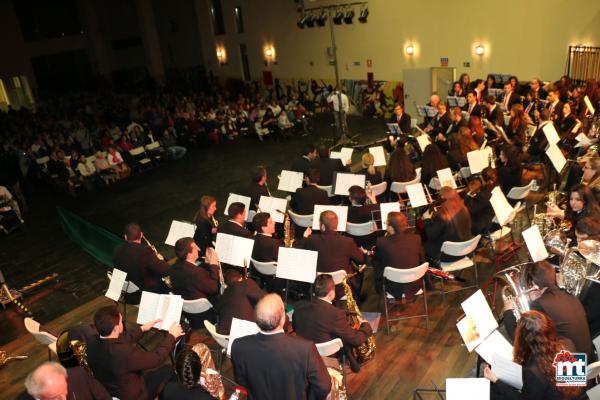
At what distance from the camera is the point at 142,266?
5.63 meters

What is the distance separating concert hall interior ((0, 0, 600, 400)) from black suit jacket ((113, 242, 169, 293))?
0.03 metres

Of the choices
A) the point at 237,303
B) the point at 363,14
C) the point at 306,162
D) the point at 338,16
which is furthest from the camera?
the point at 338,16

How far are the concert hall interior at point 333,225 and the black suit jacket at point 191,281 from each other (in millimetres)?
24

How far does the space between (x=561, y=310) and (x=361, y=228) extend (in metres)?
2.85

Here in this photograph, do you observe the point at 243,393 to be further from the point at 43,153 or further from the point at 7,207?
the point at 43,153

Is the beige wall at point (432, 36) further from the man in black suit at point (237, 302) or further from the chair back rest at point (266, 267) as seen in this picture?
the man in black suit at point (237, 302)

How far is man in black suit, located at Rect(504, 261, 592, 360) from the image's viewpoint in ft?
11.5

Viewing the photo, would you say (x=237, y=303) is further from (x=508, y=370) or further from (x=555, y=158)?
(x=555, y=158)

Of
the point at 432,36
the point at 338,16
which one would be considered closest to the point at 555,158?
the point at 432,36

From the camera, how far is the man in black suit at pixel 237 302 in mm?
4344

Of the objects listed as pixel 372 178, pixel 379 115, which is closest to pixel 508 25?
pixel 379 115

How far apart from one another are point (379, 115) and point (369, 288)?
11.0 m

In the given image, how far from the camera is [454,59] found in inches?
541

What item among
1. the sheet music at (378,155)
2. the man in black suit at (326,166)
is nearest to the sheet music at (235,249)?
the man in black suit at (326,166)
